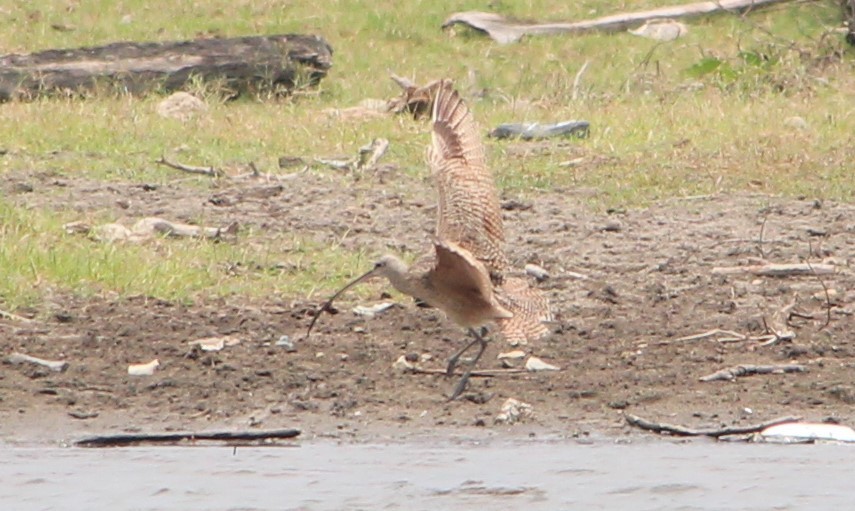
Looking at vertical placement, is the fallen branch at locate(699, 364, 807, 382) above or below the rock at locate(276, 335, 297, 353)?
above

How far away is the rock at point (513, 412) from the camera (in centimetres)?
647

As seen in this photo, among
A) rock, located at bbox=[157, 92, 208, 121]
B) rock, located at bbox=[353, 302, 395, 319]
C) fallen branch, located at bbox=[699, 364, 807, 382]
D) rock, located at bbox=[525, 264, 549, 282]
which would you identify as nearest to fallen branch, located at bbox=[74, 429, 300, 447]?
rock, located at bbox=[353, 302, 395, 319]

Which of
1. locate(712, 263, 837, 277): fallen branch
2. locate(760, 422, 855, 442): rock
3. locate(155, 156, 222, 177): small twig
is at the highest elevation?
locate(712, 263, 837, 277): fallen branch

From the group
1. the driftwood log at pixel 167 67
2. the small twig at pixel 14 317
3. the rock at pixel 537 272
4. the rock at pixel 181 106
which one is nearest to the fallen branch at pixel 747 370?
the rock at pixel 537 272

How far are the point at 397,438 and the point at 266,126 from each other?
557cm

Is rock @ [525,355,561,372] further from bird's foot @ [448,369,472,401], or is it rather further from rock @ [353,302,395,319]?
rock @ [353,302,395,319]

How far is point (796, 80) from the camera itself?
13375 mm

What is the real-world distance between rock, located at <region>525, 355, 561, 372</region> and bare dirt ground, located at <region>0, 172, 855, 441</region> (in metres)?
0.05

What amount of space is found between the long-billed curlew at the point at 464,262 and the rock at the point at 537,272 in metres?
0.85

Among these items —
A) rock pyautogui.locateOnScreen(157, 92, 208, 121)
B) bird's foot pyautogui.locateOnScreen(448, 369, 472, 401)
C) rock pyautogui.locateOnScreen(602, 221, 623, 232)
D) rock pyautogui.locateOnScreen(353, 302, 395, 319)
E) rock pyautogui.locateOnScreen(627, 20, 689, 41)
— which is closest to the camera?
bird's foot pyautogui.locateOnScreen(448, 369, 472, 401)

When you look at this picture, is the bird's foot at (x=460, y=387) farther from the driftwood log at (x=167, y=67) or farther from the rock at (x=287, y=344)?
the driftwood log at (x=167, y=67)

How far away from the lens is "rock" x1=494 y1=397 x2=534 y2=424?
6.47 meters

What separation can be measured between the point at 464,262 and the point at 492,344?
1.00 meters

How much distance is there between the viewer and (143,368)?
698 centimetres
